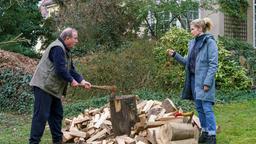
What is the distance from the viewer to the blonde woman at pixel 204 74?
301 inches

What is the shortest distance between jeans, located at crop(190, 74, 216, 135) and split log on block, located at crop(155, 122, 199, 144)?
228mm

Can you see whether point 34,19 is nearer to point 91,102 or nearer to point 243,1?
point 243,1

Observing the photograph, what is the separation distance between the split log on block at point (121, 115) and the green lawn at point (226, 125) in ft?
4.37

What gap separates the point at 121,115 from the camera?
8.16 metres

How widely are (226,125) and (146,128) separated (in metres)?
2.00

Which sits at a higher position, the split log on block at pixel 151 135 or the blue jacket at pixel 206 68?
the blue jacket at pixel 206 68

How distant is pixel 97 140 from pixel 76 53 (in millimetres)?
11937

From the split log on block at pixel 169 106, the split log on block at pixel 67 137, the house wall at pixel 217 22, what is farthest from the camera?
the house wall at pixel 217 22

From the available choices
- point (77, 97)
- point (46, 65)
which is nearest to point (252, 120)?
point (46, 65)

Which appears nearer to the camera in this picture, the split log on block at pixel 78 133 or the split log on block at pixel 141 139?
the split log on block at pixel 141 139

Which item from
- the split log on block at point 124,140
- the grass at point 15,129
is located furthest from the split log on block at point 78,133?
the split log on block at point 124,140

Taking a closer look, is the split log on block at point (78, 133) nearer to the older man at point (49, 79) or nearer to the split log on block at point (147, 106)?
the older man at point (49, 79)

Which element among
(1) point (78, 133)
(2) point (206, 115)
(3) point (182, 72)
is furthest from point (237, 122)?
(3) point (182, 72)

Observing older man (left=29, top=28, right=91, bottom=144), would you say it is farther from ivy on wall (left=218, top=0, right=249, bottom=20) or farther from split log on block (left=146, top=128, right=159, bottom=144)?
ivy on wall (left=218, top=0, right=249, bottom=20)
